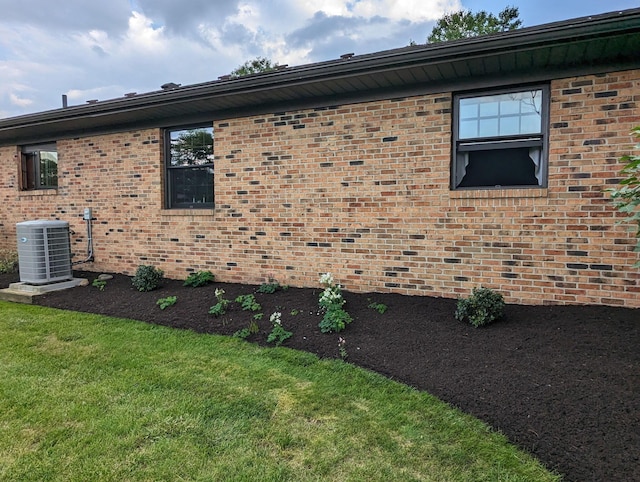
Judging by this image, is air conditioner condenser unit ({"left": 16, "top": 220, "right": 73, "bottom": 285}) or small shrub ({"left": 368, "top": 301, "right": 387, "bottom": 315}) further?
air conditioner condenser unit ({"left": 16, "top": 220, "right": 73, "bottom": 285})

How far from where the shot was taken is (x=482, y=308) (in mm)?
4207

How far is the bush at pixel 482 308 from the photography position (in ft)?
13.7

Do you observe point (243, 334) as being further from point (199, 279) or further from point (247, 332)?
point (199, 279)

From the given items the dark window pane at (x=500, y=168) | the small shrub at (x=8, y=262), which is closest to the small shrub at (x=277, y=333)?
the dark window pane at (x=500, y=168)

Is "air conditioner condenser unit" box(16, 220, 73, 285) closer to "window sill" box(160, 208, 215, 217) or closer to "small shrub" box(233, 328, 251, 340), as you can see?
"window sill" box(160, 208, 215, 217)

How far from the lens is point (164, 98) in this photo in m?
6.09

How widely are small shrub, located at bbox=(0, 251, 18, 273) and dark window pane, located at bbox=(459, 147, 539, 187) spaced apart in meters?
8.80

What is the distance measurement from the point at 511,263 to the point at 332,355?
8.13ft

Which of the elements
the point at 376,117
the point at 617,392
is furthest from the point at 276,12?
the point at 617,392

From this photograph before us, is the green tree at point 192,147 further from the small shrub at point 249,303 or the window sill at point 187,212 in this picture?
the small shrub at point 249,303

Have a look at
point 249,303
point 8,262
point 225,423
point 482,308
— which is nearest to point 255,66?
point 8,262

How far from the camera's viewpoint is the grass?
7.53 ft

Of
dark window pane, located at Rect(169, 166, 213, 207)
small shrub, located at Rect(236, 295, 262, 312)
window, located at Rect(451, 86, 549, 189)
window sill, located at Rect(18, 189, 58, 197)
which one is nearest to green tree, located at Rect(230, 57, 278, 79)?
window sill, located at Rect(18, 189, 58, 197)

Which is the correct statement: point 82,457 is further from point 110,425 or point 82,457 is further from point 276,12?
point 276,12
